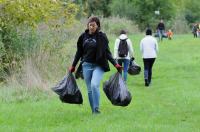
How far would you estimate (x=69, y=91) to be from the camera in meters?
12.0

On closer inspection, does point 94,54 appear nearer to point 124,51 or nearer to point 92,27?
point 92,27

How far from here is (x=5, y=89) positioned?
50.9 ft

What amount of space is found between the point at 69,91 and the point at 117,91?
1018 millimetres

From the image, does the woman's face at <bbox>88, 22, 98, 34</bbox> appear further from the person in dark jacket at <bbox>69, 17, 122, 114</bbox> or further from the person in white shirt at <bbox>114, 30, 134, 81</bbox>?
the person in white shirt at <bbox>114, 30, 134, 81</bbox>

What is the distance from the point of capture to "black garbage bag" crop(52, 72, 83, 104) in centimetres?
1196

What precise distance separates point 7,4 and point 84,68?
25.2ft

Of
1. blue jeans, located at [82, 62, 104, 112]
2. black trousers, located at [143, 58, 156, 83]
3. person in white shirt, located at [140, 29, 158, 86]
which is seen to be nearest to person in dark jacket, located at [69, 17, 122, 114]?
blue jeans, located at [82, 62, 104, 112]

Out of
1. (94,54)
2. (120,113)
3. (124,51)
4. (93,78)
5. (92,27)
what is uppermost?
(92,27)

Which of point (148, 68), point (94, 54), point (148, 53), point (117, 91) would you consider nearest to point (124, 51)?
point (148, 53)

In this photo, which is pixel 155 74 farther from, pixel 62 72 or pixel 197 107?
pixel 197 107

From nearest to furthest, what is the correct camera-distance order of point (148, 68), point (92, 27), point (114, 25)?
point (92, 27) < point (148, 68) < point (114, 25)

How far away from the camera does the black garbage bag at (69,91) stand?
39.2 ft

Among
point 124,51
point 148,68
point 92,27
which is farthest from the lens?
point 148,68

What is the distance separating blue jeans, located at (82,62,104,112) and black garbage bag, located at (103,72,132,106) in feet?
0.75
